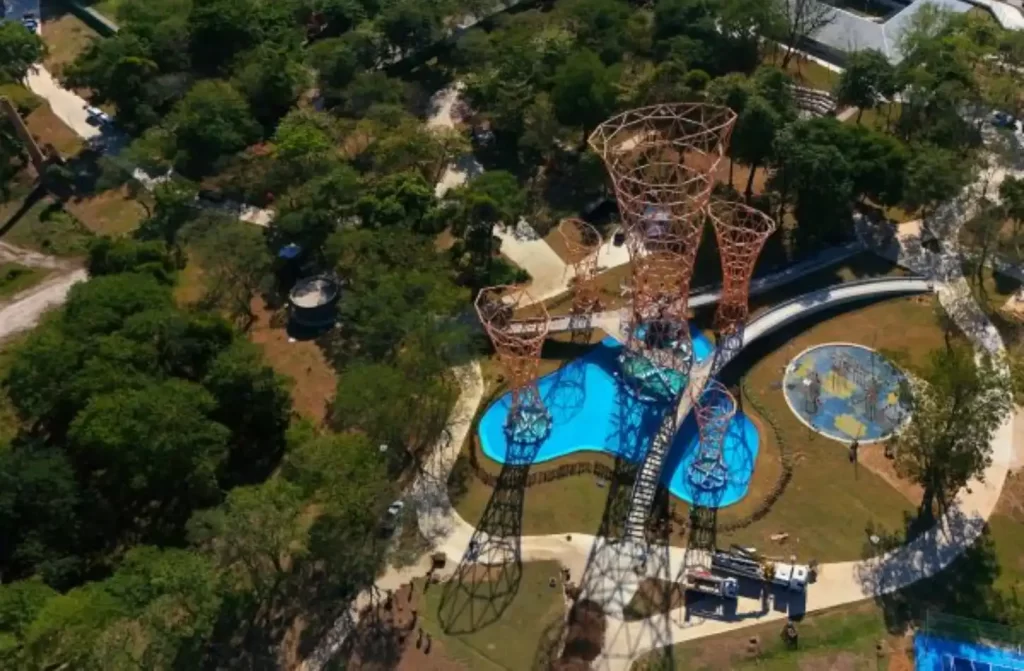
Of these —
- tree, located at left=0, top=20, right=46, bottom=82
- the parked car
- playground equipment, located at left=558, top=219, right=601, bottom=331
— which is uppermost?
tree, located at left=0, top=20, right=46, bottom=82

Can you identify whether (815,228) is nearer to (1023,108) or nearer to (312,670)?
(1023,108)

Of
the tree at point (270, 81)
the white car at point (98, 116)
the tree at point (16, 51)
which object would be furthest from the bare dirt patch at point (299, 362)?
the tree at point (16, 51)

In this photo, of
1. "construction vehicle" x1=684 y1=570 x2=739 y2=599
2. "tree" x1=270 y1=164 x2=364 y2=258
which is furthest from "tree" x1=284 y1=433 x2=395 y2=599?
"tree" x1=270 y1=164 x2=364 y2=258

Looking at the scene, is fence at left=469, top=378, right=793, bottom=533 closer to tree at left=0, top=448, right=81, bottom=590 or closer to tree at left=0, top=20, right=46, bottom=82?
tree at left=0, top=448, right=81, bottom=590

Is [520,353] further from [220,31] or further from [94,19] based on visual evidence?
[94,19]

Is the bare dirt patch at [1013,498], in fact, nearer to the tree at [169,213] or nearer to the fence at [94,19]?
the tree at [169,213]
